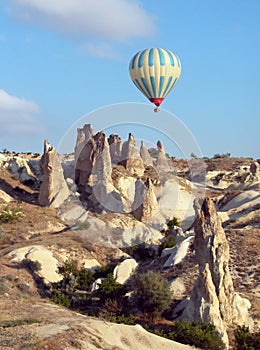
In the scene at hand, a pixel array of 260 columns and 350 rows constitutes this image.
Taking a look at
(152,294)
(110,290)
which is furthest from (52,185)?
(152,294)

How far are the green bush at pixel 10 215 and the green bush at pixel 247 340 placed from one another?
2293 cm

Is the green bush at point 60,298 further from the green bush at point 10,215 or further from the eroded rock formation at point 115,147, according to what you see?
the eroded rock formation at point 115,147

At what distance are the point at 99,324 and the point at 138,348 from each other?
1224mm

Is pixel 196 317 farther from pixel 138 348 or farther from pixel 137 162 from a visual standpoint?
pixel 137 162

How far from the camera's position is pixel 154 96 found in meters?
38.7

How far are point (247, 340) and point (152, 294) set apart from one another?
512cm

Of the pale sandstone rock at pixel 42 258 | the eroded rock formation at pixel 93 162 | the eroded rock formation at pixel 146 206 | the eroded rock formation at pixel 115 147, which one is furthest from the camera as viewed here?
the eroded rock formation at pixel 115 147

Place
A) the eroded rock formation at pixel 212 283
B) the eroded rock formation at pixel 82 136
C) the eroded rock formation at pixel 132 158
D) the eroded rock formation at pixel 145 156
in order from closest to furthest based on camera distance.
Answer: the eroded rock formation at pixel 212 283
the eroded rock formation at pixel 82 136
the eroded rock formation at pixel 132 158
the eroded rock formation at pixel 145 156

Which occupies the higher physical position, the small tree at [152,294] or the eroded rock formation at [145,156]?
the eroded rock formation at [145,156]

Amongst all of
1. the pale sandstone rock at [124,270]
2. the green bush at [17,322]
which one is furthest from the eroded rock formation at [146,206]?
the green bush at [17,322]

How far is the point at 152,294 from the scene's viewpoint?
2516cm

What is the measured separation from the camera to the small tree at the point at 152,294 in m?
24.8

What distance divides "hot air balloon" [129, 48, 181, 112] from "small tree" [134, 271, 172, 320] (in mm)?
14808

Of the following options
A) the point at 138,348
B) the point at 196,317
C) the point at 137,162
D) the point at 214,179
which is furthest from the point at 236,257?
the point at 214,179
